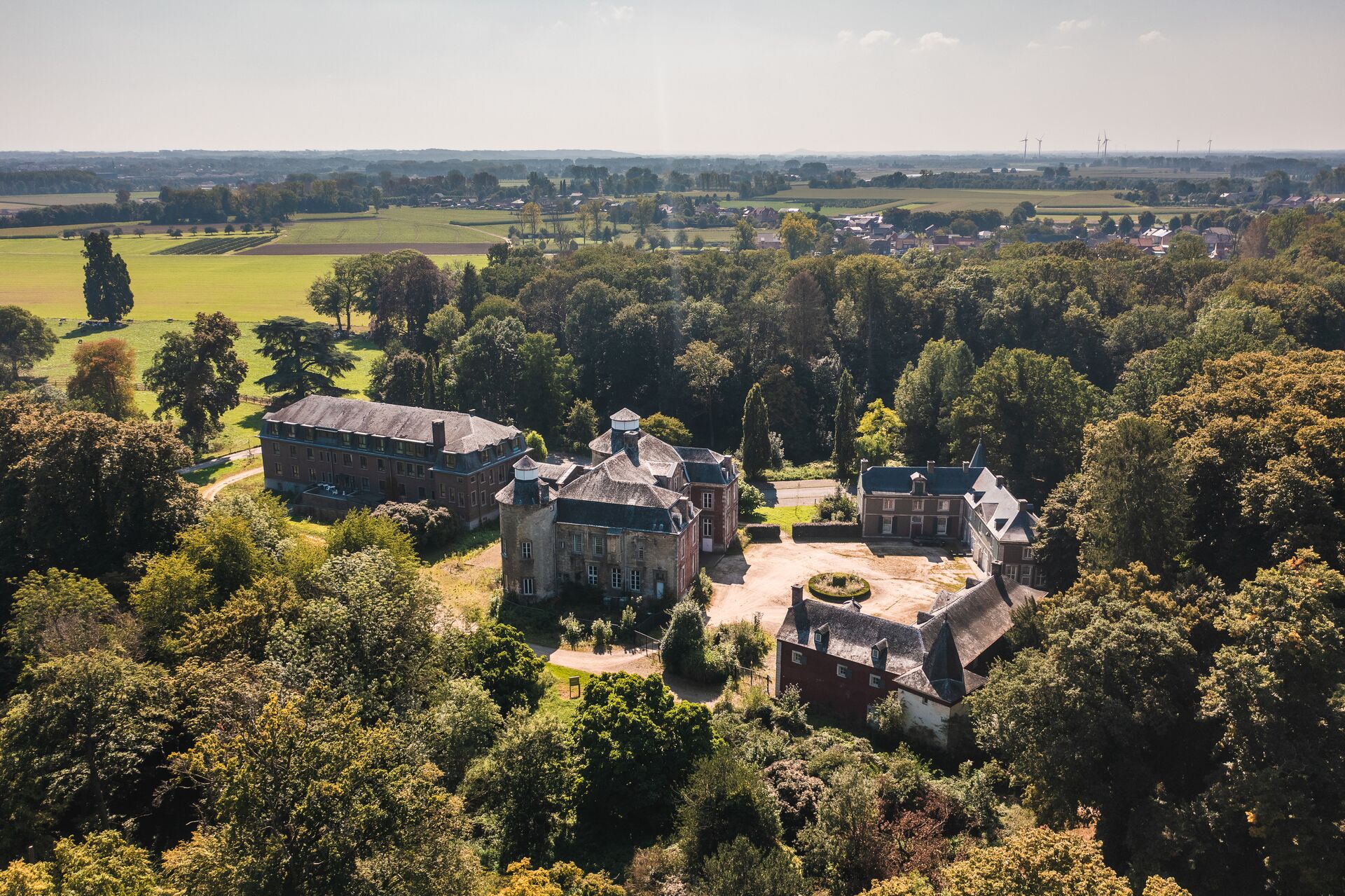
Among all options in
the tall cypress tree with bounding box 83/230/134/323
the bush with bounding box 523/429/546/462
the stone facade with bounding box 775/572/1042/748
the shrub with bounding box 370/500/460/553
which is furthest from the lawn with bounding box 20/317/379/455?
the stone facade with bounding box 775/572/1042/748

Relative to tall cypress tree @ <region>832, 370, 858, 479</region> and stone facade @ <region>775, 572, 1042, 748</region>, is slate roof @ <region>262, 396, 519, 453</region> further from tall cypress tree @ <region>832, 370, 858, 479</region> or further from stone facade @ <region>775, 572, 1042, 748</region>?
stone facade @ <region>775, 572, 1042, 748</region>

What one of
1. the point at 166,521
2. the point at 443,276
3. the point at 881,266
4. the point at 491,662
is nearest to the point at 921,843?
the point at 491,662

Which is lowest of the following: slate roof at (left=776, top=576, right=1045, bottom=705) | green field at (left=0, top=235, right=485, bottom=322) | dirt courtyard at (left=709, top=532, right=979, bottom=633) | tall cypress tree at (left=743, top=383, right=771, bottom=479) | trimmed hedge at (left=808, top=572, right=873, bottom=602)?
dirt courtyard at (left=709, top=532, right=979, bottom=633)

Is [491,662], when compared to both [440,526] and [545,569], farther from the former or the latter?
[440,526]

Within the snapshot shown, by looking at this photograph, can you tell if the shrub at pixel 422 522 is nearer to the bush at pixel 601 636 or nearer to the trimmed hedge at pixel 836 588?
the bush at pixel 601 636

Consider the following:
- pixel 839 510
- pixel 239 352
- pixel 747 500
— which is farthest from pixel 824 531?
pixel 239 352

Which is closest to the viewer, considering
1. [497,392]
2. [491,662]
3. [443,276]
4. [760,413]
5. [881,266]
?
[491,662]

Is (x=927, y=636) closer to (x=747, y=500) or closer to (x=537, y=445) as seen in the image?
(x=747, y=500)

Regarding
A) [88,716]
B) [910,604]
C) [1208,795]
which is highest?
[88,716]
